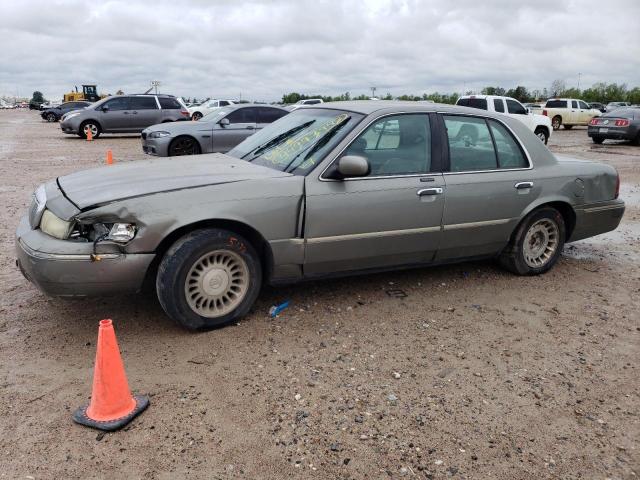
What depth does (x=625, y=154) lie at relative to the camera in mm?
17531

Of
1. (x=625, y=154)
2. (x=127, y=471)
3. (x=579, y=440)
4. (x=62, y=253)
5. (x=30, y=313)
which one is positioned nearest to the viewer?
(x=127, y=471)

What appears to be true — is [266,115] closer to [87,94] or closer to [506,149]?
[506,149]

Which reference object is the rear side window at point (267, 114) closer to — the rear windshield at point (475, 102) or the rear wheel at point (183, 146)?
the rear wheel at point (183, 146)

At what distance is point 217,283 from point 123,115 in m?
18.5

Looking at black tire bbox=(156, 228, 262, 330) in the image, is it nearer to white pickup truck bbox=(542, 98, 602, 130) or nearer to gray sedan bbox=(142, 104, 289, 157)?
gray sedan bbox=(142, 104, 289, 157)

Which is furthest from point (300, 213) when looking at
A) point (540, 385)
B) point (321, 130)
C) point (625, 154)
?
point (625, 154)

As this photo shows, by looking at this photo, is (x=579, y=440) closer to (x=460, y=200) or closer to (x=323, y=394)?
(x=323, y=394)

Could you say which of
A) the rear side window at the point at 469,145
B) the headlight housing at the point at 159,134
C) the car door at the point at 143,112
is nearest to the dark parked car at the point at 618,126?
the headlight housing at the point at 159,134

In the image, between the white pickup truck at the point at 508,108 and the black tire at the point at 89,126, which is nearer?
the white pickup truck at the point at 508,108

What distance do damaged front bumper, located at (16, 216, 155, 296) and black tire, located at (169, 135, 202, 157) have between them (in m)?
9.47

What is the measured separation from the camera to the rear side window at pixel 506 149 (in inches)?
194

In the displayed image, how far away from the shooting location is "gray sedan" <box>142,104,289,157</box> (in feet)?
41.5

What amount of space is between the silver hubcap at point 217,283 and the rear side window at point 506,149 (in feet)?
8.48

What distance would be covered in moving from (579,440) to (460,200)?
222cm
